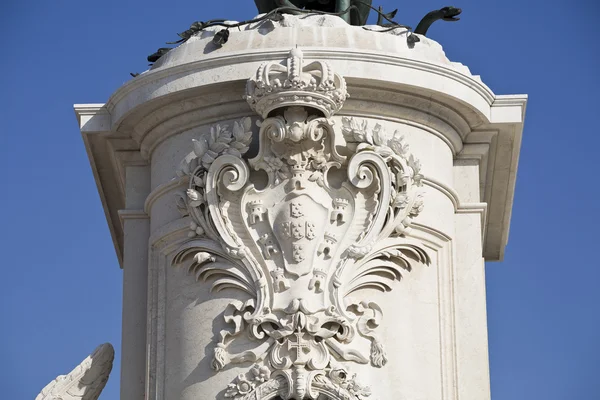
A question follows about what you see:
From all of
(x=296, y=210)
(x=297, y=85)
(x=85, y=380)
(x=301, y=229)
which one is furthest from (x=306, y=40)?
(x=85, y=380)

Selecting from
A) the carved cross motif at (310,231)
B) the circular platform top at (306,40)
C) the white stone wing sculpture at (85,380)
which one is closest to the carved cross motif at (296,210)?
the carved cross motif at (310,231)

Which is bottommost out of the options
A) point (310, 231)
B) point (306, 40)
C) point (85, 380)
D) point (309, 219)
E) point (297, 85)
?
point (85, 380)

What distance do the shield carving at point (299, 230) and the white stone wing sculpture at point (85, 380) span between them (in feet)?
Answer: 8.20

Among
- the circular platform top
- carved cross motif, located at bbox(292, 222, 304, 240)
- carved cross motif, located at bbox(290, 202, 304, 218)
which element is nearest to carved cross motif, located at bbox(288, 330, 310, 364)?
carved cross motif, located at bbox(292, 222, 304, 240)

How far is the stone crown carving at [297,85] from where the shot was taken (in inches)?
903

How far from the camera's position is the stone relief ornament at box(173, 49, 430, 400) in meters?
22.7

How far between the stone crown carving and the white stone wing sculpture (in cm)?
331

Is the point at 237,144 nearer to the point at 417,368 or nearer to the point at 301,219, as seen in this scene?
the point at 301,219

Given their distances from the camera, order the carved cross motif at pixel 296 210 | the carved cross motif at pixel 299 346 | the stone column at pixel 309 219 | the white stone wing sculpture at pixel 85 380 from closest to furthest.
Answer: the carved cross motif at pixel 299 346
the stone column at pixel 309 219
the carved cross motif at pixel 296 210
the white stone wing sculpture at pixel 85 380

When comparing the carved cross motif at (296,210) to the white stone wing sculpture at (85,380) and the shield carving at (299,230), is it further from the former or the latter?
the white stone wing sculpture at (85,380)

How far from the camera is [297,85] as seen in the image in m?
22.9

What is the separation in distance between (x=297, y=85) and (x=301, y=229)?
4.82ft

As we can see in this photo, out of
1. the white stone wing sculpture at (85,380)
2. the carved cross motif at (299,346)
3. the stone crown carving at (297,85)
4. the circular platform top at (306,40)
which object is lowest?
the carved cross motif at (299,346)

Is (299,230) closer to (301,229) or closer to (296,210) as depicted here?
(301,229)
